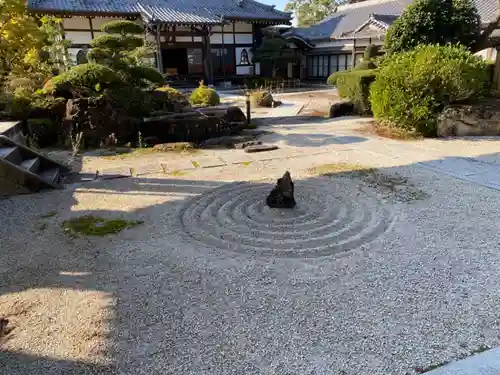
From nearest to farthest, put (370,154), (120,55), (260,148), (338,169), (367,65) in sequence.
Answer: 1. (338,169)
2. (370,154)
3. (260,148)
4. (120,55)
5. (367,65)

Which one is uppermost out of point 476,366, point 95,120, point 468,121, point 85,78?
point 85,78

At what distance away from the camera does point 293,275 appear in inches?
125

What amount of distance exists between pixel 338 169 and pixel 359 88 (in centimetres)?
595

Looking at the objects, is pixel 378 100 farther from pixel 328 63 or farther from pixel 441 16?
pixel 328 63

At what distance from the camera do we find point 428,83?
26.8ft

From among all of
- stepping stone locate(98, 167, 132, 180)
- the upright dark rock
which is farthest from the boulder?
stepping stone locate(98, 167, 132, 180)

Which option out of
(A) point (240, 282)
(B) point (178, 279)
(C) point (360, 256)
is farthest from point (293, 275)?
(B) point (178, 279)

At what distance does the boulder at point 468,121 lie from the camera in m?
8.24

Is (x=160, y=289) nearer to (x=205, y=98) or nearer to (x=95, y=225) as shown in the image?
(x=95, y=225)

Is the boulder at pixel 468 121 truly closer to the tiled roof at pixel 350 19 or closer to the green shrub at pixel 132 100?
the green shrub at pixel 132 100

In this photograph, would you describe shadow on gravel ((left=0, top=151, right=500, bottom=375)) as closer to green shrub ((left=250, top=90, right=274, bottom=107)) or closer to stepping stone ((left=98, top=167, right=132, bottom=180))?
stepping stone ((left=98, top=167, right=132, bottom=180))

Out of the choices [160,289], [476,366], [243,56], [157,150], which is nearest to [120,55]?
[157,150]

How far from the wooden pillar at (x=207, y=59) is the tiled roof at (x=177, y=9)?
94 centimetres

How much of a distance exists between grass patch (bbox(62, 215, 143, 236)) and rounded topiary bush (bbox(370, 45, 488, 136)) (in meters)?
6.62
